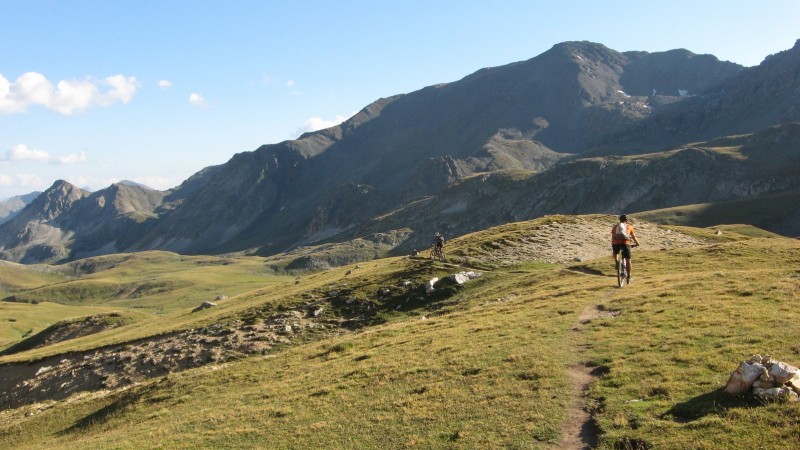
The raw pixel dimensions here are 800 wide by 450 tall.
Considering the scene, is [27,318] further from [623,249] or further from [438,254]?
[623,249]

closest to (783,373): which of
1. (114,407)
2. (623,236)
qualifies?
(623,236)

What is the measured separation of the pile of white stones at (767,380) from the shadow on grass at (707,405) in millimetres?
241

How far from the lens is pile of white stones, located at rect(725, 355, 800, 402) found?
46.8ft

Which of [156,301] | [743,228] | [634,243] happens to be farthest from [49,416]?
[156,301]

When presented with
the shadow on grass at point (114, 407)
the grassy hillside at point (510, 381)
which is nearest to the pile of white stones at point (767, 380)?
the grassy hillside at point (510, 381)

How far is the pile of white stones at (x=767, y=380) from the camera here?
562 inches

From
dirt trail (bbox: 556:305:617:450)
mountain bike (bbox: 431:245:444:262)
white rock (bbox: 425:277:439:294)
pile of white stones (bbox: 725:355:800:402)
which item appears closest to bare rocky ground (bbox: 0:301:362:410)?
white rock (bbox: 425:277:439:294)

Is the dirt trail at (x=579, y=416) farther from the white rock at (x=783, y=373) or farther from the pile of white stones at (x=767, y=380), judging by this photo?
the white rock at (x=783, y=373)

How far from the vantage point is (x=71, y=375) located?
46.5 metres

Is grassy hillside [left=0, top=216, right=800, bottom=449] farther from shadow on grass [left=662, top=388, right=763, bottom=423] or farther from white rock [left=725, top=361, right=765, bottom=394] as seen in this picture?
white rock [left=725, top=361, right=765, bottom=394]

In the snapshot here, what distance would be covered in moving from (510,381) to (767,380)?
8442 millimetres

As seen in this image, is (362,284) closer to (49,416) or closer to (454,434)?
(49,416)

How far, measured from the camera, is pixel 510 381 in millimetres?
20500

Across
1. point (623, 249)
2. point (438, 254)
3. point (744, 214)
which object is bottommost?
point (744, 214)
